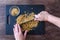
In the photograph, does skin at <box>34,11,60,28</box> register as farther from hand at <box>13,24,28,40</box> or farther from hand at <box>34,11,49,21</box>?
hand at <box>13,24,28,40</box>

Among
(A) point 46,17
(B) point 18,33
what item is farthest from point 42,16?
(B) point 18,33

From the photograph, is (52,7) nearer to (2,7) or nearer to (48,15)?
(48,15)

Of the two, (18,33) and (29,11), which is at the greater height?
(29,11)

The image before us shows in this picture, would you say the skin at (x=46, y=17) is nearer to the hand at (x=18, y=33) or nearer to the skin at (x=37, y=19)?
the skin at (x=37, y=19)

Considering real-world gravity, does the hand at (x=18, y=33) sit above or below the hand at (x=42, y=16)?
below

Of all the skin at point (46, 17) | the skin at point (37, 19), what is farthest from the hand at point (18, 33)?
the skin at point (46, 17)

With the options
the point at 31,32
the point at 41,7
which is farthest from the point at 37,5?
the point at 31,32

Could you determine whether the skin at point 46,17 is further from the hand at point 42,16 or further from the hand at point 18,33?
the hand at point 18,33

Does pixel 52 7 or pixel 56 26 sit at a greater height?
pixel 52 7

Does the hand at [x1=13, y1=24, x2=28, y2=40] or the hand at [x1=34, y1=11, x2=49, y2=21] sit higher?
the hand at [x1=34, y1=11, x2=49, y2=21]

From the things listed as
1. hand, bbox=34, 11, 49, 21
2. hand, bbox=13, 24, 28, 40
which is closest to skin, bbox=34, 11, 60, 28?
hand, bbox=34, 11, 49, 21

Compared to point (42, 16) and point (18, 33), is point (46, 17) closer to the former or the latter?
point (42, 16)
